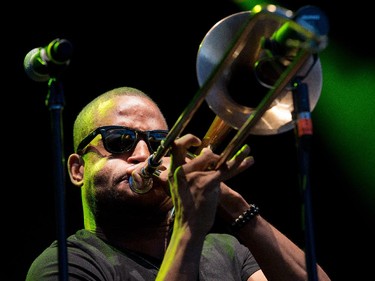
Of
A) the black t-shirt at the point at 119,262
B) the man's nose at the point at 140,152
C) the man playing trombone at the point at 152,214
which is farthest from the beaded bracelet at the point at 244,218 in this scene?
the man's nose at the point at 140,152

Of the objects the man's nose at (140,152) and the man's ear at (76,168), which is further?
the man's ear at (76,168)

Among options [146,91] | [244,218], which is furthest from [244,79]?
[146,91]

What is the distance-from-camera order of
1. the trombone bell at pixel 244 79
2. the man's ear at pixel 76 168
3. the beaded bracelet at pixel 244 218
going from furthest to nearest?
the man's ear at pixel 76 168 < the beaded bracelet at pixel 244 218 < the trombone bell at pixel 244 79

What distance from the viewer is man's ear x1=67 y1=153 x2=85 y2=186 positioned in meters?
3.76

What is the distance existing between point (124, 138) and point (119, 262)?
67 centimetres

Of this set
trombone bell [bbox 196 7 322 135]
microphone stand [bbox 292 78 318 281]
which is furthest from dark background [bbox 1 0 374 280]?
microphone stand [bbox 292 78 318 281]

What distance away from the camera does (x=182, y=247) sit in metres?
2.67

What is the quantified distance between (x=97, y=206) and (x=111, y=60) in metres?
1.24

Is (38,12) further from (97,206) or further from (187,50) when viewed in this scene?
(97,206)

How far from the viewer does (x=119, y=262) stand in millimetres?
3135

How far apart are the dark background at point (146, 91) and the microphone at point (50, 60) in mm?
1706

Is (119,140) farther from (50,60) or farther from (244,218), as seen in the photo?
(50,60)

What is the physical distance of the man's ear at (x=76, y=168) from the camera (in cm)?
376

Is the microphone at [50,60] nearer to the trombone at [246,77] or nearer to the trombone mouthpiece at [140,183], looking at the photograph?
the trombone at [246,77]
